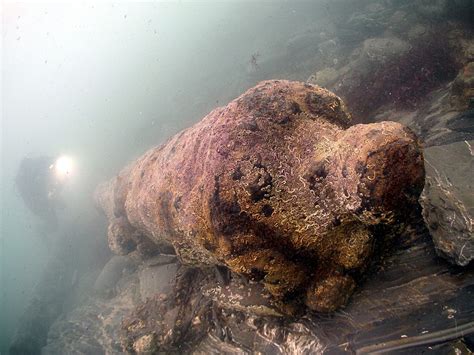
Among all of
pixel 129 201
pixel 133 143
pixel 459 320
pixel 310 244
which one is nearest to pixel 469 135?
pixel 459 320

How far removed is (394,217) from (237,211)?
1460 mm

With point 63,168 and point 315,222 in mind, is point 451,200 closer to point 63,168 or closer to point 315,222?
point 315,222

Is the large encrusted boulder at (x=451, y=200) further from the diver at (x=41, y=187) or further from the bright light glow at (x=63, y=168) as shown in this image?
the bright light glow at (x=63, y=168)

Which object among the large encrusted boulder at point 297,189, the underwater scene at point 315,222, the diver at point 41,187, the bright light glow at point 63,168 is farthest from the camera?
the bright light glow at point 63,168

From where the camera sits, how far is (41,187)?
19.9 meters

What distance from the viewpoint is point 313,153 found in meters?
3.01

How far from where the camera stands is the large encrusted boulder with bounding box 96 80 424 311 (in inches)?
94.4

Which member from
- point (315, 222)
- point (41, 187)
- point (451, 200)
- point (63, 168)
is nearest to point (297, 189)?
point (315, 222)

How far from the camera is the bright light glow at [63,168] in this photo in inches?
835

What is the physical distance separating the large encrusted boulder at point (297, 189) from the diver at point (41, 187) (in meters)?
20.3

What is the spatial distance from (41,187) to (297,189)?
22.1 m

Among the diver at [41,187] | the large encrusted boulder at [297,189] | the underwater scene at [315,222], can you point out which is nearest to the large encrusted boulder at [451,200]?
the underwater scene at [315,222]

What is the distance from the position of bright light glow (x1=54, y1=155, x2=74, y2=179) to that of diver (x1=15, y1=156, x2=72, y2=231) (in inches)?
9.9

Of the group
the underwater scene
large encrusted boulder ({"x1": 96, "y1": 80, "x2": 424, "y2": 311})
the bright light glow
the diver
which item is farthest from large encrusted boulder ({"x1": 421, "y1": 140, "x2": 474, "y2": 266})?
the bright light glow
